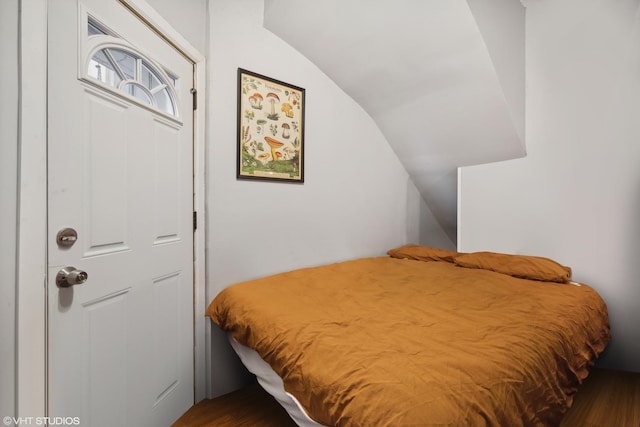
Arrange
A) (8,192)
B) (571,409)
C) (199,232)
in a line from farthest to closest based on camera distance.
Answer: (199,232)
(571,409)
(8,192)

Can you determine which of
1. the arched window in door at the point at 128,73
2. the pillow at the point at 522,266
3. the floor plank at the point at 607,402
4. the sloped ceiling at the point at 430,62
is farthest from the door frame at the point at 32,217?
the pillow at the point at 522,266

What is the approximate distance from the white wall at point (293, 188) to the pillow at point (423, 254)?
20 centimetres

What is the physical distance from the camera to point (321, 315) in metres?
1.26

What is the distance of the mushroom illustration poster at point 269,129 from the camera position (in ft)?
6.01

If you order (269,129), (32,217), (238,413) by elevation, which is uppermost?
(269,129)

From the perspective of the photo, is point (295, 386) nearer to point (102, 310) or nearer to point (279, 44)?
point (102, 310)

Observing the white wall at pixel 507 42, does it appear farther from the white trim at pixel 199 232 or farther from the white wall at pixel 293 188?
the white trim at pixel 199 232

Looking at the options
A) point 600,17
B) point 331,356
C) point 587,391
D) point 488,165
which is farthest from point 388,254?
point 600,17

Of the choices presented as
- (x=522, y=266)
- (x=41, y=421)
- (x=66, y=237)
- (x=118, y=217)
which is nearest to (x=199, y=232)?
(x=118, y=217)

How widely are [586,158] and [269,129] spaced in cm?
223

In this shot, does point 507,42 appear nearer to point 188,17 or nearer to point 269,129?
point 269,129

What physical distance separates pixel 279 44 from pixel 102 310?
6.34 ft

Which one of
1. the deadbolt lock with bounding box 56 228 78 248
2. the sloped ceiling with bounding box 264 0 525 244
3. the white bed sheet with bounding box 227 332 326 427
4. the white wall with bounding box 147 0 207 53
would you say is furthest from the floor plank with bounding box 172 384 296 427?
the sloped ceiling with bounding box 264 0 525 244

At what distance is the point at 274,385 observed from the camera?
47.1 inches
